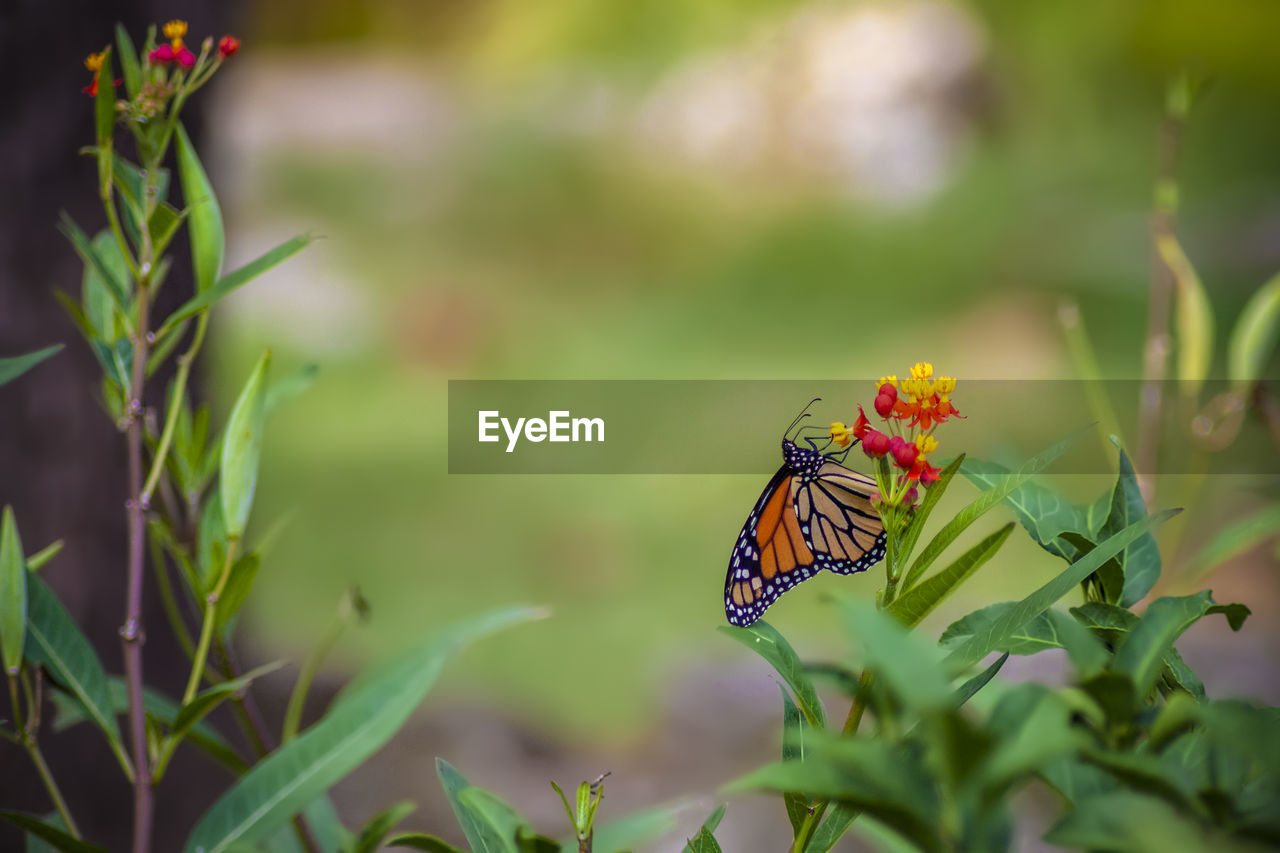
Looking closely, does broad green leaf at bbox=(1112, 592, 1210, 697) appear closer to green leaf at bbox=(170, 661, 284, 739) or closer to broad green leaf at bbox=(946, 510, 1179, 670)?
broad green leaf at bbox=(946, 510, 1179, 670)

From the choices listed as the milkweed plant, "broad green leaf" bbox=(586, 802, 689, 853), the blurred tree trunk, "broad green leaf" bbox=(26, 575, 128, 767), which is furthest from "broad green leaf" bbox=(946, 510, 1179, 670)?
the blurred tree trunk

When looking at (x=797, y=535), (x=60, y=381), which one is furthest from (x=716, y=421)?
(x=797, y=535)

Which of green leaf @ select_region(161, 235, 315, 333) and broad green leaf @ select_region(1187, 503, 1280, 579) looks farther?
broad green leaf @ select_region(1187, 503, 1280, 579)

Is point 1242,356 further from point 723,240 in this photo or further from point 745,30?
point 745,30

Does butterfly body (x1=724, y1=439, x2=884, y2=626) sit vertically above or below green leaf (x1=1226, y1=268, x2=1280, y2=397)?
below

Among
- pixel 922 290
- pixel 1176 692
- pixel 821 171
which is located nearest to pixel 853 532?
pixel 1176 692
